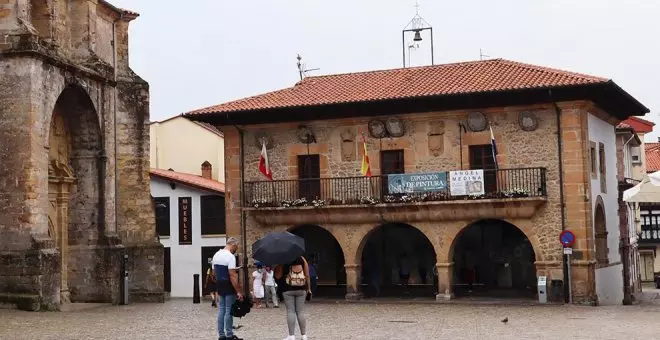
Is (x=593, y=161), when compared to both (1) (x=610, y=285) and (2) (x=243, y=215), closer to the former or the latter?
(1) (x=610, y=285)

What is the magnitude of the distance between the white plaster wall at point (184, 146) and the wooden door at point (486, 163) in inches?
881

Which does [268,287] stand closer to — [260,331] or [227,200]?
[227,200]

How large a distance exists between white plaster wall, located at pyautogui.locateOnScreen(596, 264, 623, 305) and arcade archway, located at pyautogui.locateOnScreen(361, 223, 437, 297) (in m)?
5.12

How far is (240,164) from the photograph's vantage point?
33.9 meters

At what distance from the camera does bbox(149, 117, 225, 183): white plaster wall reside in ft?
171

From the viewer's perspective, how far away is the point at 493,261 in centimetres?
3344

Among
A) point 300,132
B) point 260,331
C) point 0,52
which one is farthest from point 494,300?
point 0,52

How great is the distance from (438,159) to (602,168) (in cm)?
545

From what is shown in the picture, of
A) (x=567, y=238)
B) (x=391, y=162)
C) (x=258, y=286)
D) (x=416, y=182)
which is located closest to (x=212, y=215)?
(x=391, y=162)

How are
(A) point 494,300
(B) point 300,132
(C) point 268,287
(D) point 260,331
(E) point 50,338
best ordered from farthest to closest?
(B) point 300,132, (A) point 494,300, (C) point 268,287, (D) point 260,331, (E) point 50,338

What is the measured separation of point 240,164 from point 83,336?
1548 centimetres

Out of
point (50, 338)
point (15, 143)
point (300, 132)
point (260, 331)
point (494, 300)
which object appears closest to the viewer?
point (50, 338)

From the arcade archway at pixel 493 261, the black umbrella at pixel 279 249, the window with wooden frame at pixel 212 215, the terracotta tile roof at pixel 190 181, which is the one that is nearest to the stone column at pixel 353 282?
the arcade archway at pixel 493 261

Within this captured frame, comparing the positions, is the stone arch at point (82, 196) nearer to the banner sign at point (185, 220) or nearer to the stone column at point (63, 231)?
the stone column at point (63, 231)
